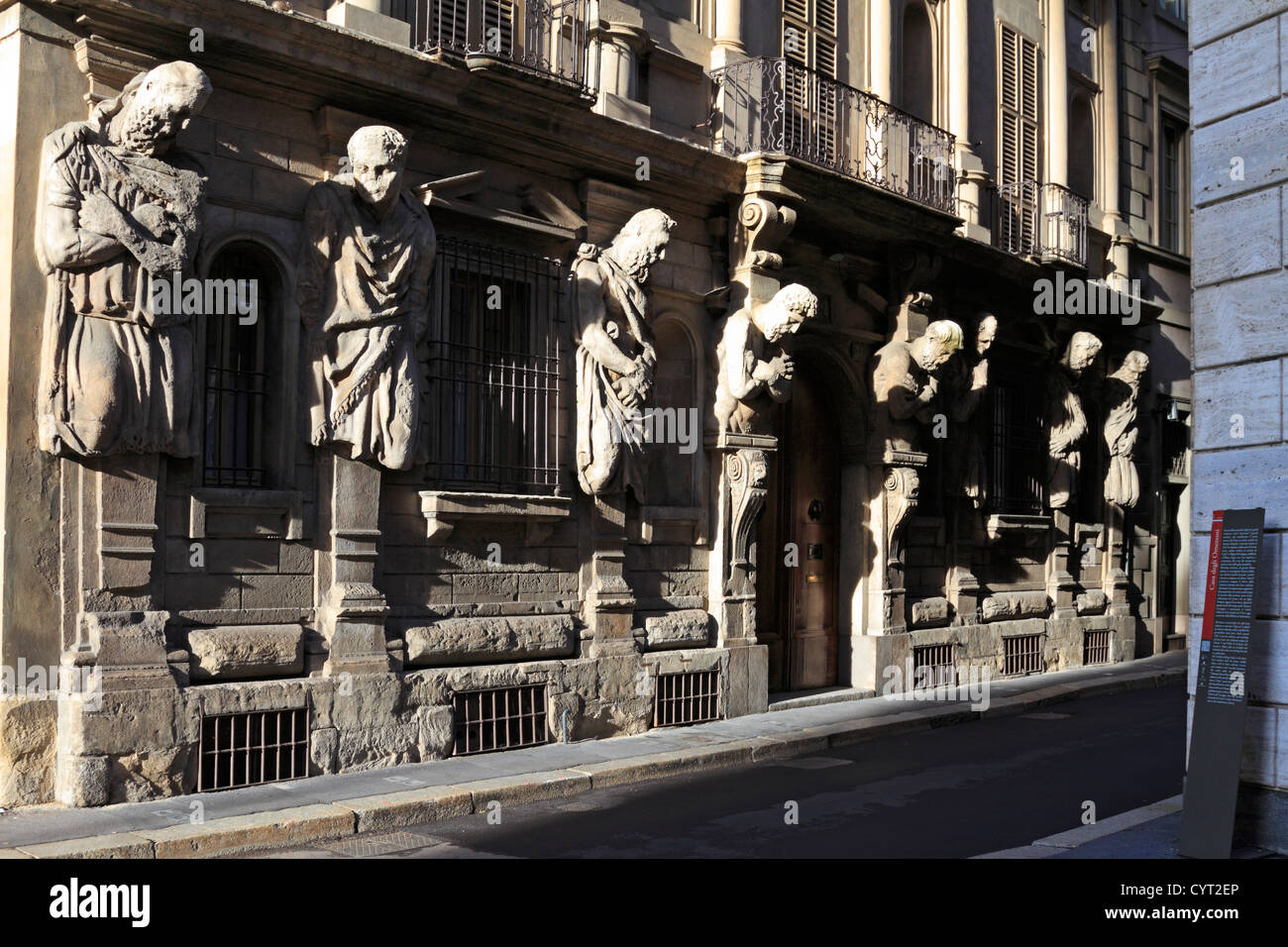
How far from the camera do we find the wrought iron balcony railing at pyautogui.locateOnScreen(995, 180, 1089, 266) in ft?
58.7

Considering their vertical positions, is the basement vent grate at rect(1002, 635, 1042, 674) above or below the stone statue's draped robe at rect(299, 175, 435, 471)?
below

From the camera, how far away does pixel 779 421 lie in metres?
15.0

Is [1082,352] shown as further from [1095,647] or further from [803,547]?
[803,547]

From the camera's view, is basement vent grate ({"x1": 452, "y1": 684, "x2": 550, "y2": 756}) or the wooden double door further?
the wooden double door

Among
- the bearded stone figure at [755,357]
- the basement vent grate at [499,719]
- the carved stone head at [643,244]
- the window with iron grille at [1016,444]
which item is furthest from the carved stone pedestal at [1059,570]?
the basement vent grate at [499,719]

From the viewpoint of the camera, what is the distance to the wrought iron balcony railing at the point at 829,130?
13562 millimetres

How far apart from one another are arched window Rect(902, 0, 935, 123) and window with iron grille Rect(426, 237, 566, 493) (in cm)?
725

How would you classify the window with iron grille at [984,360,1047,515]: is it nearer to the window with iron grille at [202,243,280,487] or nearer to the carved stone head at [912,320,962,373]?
the carved stone head at [912,320,962,373]

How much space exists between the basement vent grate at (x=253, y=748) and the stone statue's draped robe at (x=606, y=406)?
3.34 meters

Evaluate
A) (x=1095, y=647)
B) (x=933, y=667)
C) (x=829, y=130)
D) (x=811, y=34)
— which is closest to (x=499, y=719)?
(x=933, y=667)

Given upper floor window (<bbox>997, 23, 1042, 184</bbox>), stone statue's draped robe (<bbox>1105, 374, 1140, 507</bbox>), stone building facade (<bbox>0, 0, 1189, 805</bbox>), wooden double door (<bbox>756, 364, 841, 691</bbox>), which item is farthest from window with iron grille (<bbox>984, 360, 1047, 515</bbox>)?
wooden double door (<bbox>756, 364, 841, 691</bbox>)

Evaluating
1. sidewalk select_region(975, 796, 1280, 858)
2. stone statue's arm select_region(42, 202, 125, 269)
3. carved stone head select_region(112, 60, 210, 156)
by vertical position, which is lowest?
sidewalk select_region(975, 796, 1280, 858)

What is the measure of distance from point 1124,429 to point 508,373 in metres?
11.3

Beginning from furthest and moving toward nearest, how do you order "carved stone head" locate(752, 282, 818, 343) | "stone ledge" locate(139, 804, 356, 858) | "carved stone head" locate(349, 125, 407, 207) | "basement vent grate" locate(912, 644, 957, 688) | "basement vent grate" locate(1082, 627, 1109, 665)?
"basement vent grate" locate(1082, 627, 1109, 665), "basement vent grate" locate(912, 644, 957, 688), "carved stone head" locate(752, 282, 818, 343), "carved stone head" locate(349, 125, 407, 207), "stone ledge" locate(139, 804, 356, 858)
